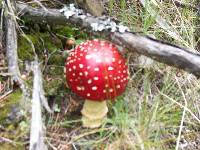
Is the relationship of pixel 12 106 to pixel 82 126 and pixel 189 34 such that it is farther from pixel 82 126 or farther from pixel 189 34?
pixel 189 34

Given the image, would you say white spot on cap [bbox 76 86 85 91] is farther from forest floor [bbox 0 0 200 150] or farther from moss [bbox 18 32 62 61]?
moss [bbox 18 32 62 61]

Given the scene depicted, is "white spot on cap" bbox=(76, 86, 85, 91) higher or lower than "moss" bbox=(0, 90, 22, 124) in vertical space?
higher

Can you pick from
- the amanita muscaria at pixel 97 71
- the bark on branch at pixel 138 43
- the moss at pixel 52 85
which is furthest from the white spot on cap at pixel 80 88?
the bark on branch at pixel 138 43

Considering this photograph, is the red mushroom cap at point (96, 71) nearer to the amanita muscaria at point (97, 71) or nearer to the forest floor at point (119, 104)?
the amanita muscaria at point (97, 71)

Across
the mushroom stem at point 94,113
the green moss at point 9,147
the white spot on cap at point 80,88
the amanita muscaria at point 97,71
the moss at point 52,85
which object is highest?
the amanita muscaria at point 97,71

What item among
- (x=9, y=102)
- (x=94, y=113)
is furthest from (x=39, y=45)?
(x=94, y=113)

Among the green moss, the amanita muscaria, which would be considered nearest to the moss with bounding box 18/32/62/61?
the amanita muscaria

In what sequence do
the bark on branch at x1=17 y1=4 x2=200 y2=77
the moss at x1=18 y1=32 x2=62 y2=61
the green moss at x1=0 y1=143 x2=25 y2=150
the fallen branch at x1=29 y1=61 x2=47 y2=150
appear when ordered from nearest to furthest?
the fallen branch at x1=29 y1=61 x2=47 y2=150, the green moss at x1=0 y1=143 x2=25 y2=150, the bark on branch at x1=17 y1=4 x2=200 y2=77, the moss at x1=18 y1=32 x2=62 y2=61
